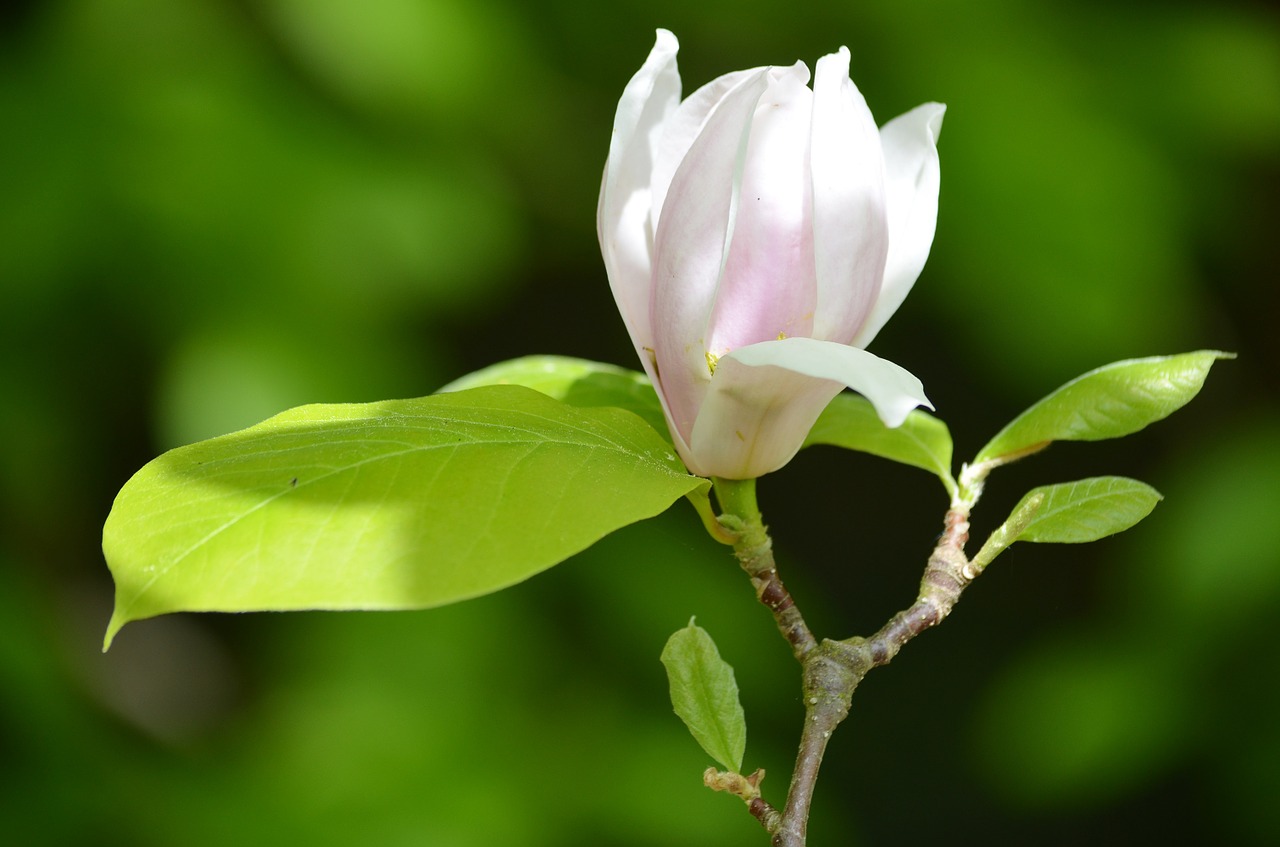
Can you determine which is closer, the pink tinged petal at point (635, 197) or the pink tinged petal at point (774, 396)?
the pink tinged petal at point (774, 396)

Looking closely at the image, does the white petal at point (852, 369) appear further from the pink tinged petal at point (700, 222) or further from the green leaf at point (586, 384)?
the green leaf at point (586, 384)

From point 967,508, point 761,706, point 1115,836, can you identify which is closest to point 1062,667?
point 761,706

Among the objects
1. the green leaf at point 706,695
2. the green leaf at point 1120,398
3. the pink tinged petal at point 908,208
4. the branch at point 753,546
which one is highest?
the pink tinged petal at point 908,208

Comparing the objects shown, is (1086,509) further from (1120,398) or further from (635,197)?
(635,197)

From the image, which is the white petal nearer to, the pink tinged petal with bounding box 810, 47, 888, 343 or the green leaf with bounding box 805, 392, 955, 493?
the pink tinged petal with bounding box 810, 47, 888, 343

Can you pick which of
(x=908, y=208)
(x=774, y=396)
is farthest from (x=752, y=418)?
(x=908, y=208)

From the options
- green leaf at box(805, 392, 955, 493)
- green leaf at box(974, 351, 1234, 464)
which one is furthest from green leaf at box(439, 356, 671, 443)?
green leaf at box(974, 351, 1234, 464)

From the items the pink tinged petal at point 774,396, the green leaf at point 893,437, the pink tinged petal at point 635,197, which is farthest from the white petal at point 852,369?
the green leaf at point 893,437
